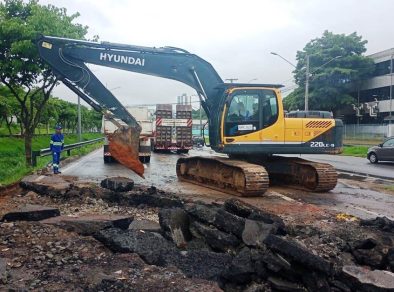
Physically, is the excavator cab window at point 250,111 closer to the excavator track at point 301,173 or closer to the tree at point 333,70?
the excavator track at point 301,173

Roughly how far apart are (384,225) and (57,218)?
5175 millimetres

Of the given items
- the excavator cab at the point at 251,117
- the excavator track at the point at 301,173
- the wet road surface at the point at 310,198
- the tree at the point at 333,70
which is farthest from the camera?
the tree at the point at 333,70

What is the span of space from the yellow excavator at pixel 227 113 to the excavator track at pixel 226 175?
0.09 feet

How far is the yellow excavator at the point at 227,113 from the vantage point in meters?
11.8

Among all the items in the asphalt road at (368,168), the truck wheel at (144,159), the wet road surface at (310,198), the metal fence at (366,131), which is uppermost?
the metal fence at (366,131)

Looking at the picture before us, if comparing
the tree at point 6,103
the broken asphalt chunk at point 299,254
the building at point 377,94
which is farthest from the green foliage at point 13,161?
the building at point 377,94

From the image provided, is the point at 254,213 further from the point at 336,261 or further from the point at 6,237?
the point at 6,237

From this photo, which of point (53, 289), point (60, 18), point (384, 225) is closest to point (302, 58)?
point (60, 18)

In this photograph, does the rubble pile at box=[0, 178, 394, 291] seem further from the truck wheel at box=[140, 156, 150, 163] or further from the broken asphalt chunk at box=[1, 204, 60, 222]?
the truck wheel at box=[140, 156, 150, 163]

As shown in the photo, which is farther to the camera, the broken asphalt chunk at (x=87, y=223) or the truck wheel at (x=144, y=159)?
the truck wheel at (x=144, y=159)

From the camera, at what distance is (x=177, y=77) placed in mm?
12828

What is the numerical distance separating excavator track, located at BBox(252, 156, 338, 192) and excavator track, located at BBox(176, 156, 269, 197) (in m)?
Result: 1.10

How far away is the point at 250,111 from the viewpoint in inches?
482

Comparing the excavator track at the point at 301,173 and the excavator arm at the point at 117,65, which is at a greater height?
the excavator arm at the point at 117,65
